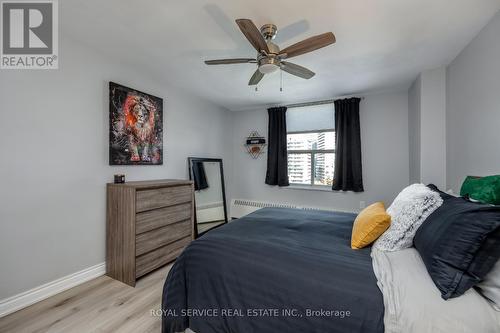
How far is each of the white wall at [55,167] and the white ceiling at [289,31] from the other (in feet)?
1.36

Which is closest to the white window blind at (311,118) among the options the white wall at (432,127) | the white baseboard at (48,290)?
the white wall at (432,127)

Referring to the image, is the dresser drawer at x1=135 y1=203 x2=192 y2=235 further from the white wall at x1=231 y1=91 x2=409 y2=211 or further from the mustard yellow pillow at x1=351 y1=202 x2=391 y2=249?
the white wall at x1=231 y1=91 x2=409 y2=211

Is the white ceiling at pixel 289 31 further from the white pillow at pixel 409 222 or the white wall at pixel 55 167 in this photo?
the white pillow at pixel 409 222

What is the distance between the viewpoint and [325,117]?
392 cm

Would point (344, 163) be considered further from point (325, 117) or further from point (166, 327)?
point (166, 327)

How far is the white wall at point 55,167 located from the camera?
1.80 metres

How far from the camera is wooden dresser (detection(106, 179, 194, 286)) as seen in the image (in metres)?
2.21

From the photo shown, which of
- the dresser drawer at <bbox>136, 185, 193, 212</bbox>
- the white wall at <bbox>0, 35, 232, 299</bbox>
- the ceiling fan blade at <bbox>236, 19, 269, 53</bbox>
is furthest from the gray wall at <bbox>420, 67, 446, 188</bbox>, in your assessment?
the white wall at <bbox>0, 35, 232, 299</bbox>

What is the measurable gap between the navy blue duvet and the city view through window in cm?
237

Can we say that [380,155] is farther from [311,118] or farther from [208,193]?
[208,193]

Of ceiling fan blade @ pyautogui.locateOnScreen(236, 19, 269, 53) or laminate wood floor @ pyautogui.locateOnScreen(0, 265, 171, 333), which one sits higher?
ceiling fan blade @ pyautogui.locateOnScreen(236, 19, 269, 53)

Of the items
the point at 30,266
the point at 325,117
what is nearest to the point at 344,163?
the point at 325,117

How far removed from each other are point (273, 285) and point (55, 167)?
7.28 feet

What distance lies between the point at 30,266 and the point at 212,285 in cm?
176
